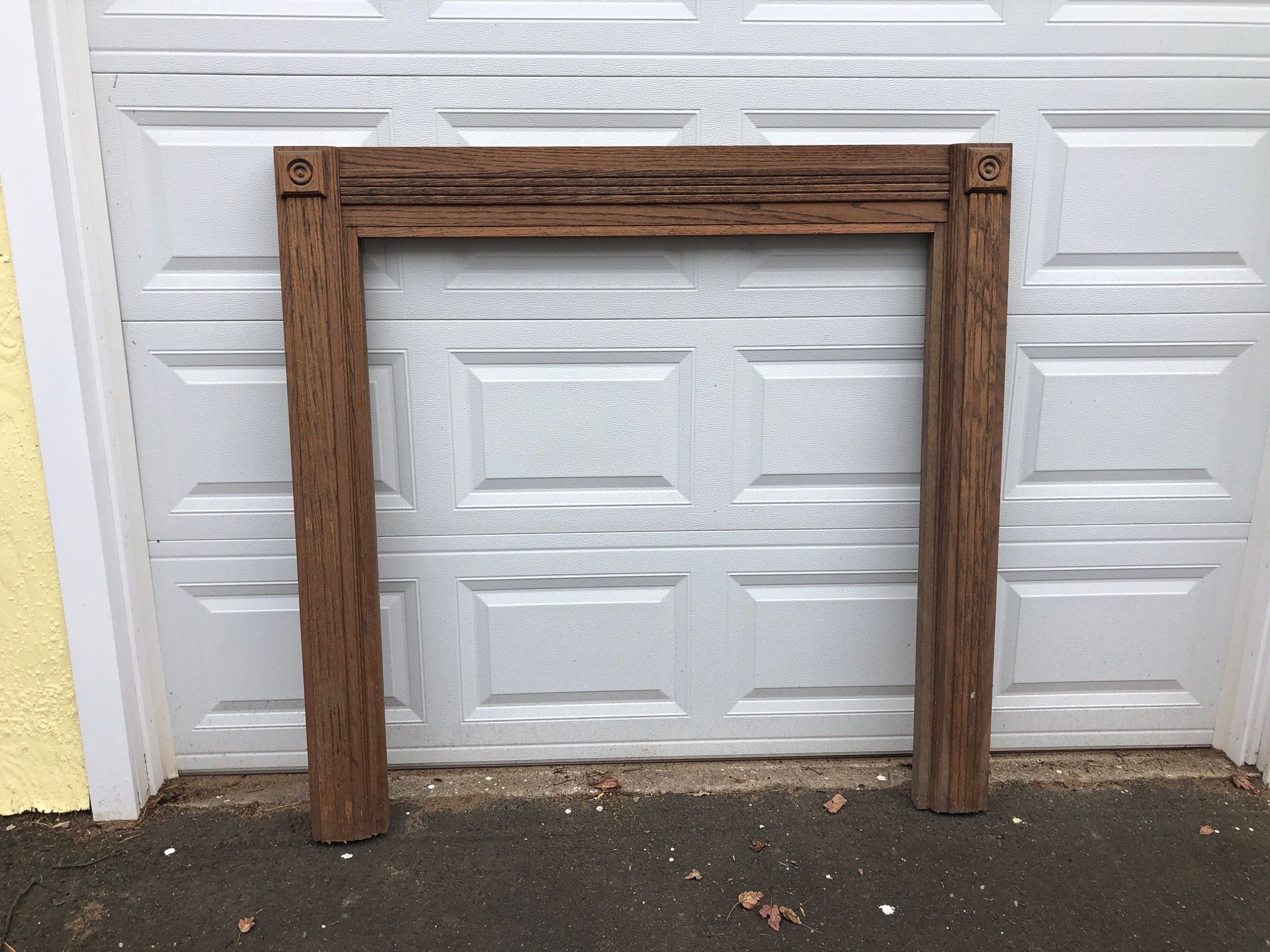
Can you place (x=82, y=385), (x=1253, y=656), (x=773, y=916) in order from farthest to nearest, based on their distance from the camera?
1. (x=1253, y=656)
2. (x=82, y=385)
3. (x=773, y=916)

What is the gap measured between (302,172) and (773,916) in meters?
1.95

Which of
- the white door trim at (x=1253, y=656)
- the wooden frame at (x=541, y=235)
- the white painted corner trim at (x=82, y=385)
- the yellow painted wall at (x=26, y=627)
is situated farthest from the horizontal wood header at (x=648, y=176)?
the white door trim at (x=1253, y=656)

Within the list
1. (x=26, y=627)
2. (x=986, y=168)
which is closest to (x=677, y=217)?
(x=986, y=168)

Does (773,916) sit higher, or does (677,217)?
(677,217)

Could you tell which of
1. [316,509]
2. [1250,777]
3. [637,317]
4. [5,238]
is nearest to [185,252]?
[5,238]

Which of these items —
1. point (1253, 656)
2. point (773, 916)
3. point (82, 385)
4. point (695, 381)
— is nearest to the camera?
point (773, 916)

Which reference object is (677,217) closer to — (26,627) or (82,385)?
(82,385)

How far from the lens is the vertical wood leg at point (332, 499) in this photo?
1.79 m

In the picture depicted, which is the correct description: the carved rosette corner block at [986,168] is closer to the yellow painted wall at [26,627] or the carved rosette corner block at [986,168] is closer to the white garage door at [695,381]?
the white garage door at [695,381]

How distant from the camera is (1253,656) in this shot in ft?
7.16

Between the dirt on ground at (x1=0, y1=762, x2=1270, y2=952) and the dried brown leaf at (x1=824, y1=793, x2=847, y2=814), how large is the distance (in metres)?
0.03

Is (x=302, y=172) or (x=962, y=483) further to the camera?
(x=962, y=483)

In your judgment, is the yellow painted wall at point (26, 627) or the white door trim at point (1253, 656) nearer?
the yellow painted wall at point (26, 627)

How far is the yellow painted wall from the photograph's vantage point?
183 cm
